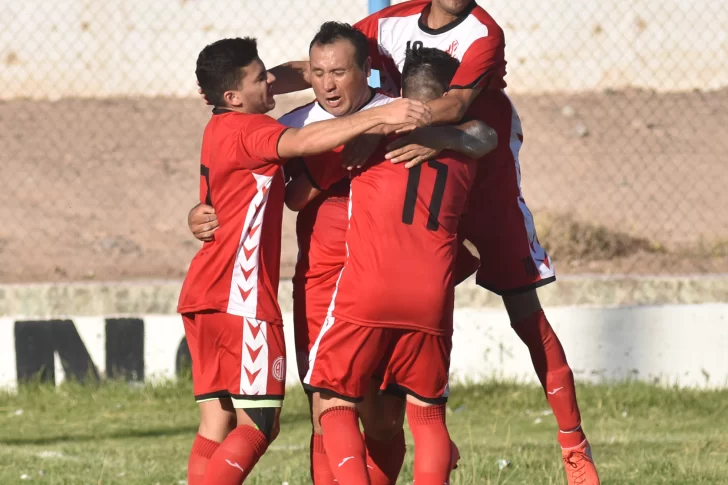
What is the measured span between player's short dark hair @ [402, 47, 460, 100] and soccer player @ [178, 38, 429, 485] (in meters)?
0.53

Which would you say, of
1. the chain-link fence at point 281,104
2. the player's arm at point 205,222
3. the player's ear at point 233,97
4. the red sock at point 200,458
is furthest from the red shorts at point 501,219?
the chain-link fence at point 281,104

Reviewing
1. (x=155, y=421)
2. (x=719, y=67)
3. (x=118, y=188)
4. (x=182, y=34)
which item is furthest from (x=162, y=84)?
(x=155, y=421)

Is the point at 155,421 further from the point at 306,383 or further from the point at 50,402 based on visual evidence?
the point at 306,383

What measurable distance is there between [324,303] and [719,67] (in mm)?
10645

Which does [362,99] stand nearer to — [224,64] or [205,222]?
[224,64]

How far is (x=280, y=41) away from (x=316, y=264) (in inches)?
380

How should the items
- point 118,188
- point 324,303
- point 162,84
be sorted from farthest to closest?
1. point 162,84
2. point 118,188
3. point 324,303

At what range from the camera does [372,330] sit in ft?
14.2

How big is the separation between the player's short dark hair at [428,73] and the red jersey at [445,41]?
0.14ft

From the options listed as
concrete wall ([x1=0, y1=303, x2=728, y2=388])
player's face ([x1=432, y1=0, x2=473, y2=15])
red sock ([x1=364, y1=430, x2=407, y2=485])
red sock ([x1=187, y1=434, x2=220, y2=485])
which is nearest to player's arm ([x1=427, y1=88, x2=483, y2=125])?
player's face ([x1=432, y1=0, x2=473, y2=15])

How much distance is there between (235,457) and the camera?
4516 mm

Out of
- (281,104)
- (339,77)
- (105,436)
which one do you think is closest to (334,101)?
(339,77)

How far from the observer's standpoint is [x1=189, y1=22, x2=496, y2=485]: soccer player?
4.43 metres

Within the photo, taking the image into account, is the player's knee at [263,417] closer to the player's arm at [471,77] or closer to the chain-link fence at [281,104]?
the player's arm at [471,77]
